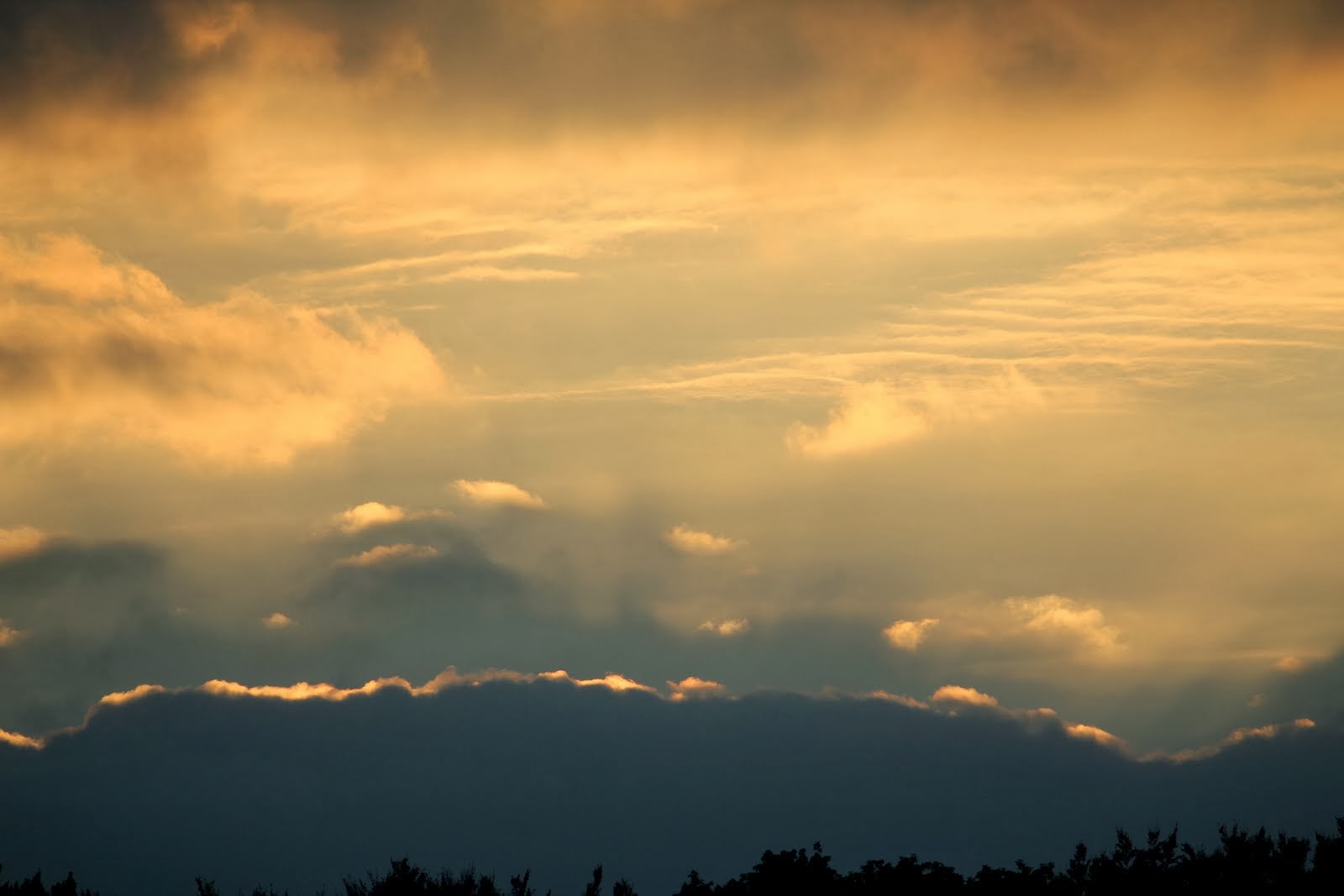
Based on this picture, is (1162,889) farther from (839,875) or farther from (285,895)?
(285,895)

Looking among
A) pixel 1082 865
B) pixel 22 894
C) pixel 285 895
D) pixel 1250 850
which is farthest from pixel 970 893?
pixel 22 894

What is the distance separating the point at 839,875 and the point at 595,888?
13664 mm

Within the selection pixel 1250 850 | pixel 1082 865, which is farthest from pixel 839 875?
pixel 1250 850

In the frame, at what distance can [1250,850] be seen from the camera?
10106 cm

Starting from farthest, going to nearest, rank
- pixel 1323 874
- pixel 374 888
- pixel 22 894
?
pixel 22 894 → pixel 374 888 → pixel 1323 874

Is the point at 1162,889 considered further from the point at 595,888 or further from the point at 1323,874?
the point at 595,888

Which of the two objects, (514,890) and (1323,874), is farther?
(514,890)

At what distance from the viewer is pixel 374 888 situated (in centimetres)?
10406

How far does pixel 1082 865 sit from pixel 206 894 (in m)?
48.5

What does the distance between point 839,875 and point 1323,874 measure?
2572 cm

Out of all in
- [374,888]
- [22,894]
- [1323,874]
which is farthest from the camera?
[22,894]

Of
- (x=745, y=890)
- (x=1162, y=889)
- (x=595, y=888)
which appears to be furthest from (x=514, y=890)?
(x=1162, y=889)

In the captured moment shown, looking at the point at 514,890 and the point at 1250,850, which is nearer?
the point at 1250,850

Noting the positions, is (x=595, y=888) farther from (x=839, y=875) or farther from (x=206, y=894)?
(x=206, y=894)
